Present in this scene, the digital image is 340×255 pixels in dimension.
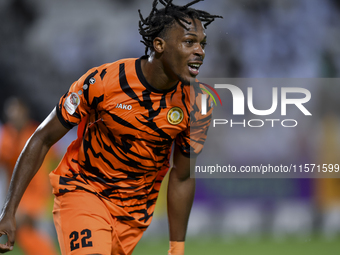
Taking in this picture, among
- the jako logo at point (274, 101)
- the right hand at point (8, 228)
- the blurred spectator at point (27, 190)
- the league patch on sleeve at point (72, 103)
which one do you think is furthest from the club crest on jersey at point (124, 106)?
the jako logo at point (274, 101)

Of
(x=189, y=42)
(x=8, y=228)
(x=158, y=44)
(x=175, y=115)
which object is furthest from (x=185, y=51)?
(x=8, y=228)

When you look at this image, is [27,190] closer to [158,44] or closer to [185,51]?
[158,44]

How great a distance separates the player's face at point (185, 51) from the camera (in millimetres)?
2350

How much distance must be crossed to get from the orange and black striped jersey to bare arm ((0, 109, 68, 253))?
7cm

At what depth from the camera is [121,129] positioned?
2.42m

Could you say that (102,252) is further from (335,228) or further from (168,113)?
(335,228)

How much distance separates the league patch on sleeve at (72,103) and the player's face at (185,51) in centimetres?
54

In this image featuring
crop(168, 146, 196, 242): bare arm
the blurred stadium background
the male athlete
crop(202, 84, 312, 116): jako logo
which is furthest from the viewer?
crop(202, 84, 312, 116): jako logo

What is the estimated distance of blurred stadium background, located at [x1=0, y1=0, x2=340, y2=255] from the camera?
556 centimetres

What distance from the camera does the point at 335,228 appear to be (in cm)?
555

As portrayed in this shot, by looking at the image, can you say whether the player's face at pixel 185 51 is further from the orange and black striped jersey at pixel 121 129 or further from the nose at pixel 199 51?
the orange and black striped jersey at pixel 121 129

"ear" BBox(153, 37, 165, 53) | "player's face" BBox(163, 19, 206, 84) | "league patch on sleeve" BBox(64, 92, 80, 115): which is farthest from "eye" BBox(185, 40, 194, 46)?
"league patch on sleeve" BBox(64, 92, 80, 115)

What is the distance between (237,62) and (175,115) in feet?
12.9

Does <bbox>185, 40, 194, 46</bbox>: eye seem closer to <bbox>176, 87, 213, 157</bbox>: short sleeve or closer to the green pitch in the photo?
<bbox>176, 87, 213, 157</bbox>: short sleeve
